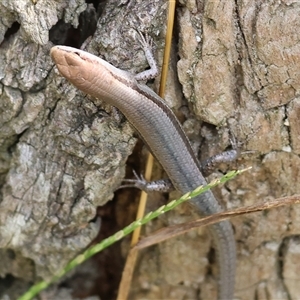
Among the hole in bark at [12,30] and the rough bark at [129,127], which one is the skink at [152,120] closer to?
the rough bark at [129,127]

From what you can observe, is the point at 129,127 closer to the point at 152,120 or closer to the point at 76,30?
the point at 152,120

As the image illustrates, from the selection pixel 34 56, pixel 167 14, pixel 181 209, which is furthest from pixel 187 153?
pixel 34 56

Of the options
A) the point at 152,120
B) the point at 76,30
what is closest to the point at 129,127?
the point at 152,120

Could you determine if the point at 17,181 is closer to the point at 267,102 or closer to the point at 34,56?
the point at 34,56

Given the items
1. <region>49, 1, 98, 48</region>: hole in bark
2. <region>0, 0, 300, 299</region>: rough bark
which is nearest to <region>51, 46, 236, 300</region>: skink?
<region>0, 0, 300, 299</region>: rough bark

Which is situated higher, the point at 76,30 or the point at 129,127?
the point at 76,30
